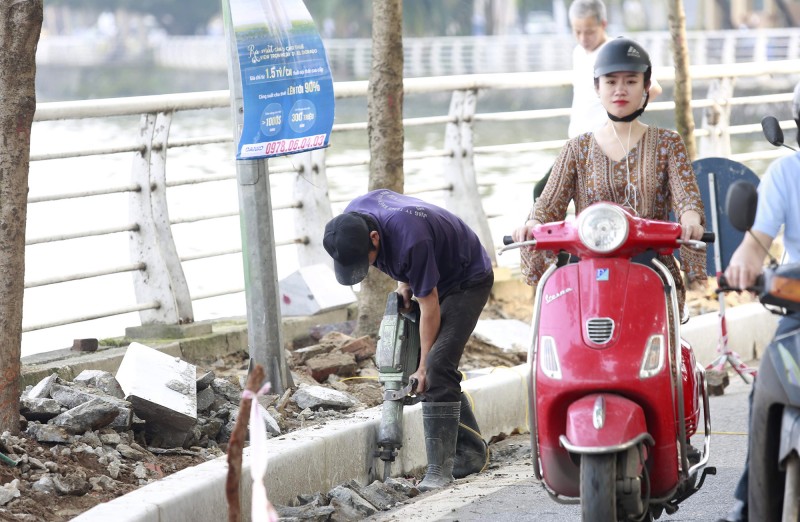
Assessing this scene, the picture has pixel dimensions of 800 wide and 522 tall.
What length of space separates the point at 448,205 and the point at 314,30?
3.42m

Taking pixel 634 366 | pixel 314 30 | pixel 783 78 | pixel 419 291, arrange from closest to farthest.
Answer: pixel 634 366, pixel 419 291, pixel 314 30, pixel 783 78

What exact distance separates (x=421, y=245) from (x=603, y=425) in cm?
165

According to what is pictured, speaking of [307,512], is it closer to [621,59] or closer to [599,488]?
[599,488]

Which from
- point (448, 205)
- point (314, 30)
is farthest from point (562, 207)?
point (448, 205)

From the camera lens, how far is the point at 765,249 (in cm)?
424

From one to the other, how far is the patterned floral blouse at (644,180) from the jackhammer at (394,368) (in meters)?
0.94

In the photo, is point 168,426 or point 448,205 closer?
point 168,426

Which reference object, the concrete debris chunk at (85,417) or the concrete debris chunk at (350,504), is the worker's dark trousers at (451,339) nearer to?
the concrete debris chunk at (350,504)

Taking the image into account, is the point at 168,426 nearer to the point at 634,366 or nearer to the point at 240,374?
the point at 240,374

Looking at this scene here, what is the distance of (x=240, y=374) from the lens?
7.38 metres

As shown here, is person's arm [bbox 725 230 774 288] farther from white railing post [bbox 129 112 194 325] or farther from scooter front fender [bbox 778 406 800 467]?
white railing post [bbox 129 112 194 325]

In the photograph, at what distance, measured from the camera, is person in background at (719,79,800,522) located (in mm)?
4188

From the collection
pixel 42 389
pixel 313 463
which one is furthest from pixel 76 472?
pixel 313 463

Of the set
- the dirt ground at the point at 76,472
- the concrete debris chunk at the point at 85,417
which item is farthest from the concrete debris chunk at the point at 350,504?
the concrete debris chunk at the point at 85,417
